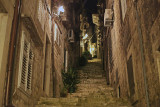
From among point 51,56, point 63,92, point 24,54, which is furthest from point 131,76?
point 63,92

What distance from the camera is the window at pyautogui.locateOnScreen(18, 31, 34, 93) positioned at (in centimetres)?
Result: 673

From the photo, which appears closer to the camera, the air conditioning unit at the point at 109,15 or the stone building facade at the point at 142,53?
the stone building facade at the point at 142,53

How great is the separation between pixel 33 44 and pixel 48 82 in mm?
2730

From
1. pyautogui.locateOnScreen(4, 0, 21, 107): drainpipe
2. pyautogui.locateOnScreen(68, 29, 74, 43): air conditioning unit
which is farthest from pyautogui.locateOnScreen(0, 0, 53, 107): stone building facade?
pyautogui.locateOnScreen(68, 29, 74, 43): air conditioning unit

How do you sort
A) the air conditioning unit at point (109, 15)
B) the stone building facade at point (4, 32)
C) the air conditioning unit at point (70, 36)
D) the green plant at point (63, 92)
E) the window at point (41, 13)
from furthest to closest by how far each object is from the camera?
the air conditioning unit at point (70, 36) → the air conditioning unit at point (109, 15) → the green plant at point (63, 92) → the window at point (41, 13) → the stone building facade at point (4, 32)

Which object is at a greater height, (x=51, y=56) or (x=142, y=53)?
(x=142, y=53)

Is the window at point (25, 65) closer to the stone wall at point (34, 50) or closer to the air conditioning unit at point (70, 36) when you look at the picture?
the stone wall at point (34, 50)

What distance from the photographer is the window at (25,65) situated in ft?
22.1

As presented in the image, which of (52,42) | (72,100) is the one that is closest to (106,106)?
(72,100)

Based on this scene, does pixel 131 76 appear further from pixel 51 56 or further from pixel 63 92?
pixel 63 92

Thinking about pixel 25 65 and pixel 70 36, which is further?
pixel 70 36

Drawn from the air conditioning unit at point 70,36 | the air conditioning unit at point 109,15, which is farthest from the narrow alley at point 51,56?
the air conditioning unit at point 70,36

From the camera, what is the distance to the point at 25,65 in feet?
23.8

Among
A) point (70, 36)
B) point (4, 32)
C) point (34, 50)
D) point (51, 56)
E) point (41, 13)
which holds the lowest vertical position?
point (51, 56)
